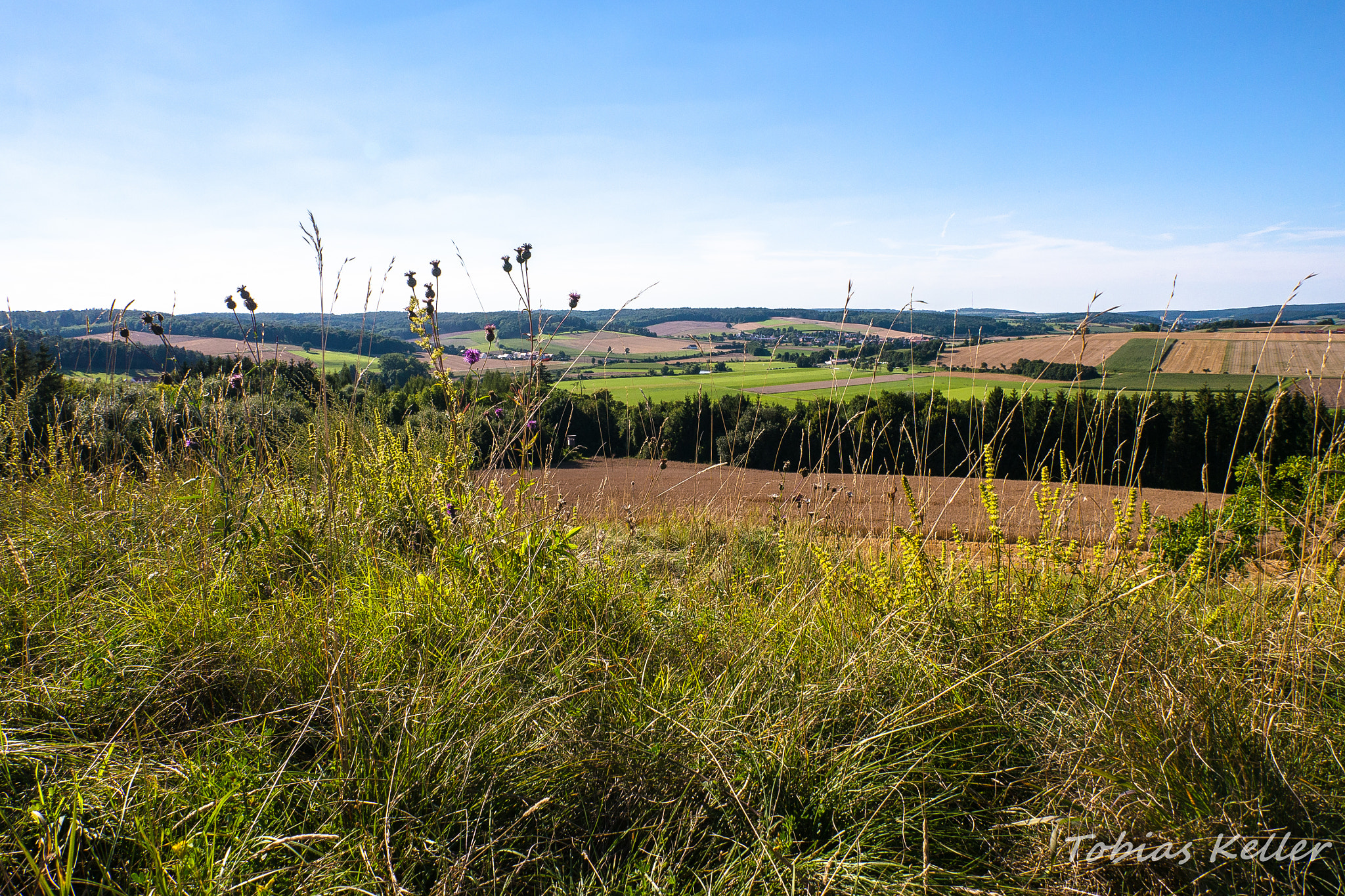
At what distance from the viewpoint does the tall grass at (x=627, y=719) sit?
1.20 m

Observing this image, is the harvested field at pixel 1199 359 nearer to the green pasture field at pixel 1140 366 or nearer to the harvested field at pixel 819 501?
the harvested field at pixel 819 501

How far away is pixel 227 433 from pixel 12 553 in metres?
1.62

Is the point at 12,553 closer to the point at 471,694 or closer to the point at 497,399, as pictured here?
the point at 471,694

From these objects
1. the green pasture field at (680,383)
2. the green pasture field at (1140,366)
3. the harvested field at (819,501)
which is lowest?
the harvested field at (819,501)

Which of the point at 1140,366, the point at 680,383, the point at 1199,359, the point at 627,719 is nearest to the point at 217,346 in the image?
the point at 627,719

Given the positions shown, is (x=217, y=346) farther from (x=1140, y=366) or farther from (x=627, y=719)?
(x=1140, y=366)

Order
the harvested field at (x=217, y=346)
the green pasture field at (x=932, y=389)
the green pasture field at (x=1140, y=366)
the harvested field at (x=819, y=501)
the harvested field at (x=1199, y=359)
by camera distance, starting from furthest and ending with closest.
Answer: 1. the harvested field at (x=1199, y=359)
2. the harvested field at (x=217, y=346)
3. the green pasture field at (x=932, y=389)
4. the green pasture field at (x=1140, y=366)
5. the harvested field at (x=819, y=501)

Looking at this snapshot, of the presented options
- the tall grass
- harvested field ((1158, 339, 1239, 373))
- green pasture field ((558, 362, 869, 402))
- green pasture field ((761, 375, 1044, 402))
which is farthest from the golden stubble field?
harvested field ((1158, 339, 1239, 373))

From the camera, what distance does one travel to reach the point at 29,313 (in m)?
8.51

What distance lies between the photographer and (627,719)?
1.59 metres

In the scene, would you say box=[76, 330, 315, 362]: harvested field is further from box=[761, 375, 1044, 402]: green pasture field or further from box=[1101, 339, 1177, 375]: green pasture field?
box=[1101, 339, 1177, 375]: green pasture field

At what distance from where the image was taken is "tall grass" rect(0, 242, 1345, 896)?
120 cm

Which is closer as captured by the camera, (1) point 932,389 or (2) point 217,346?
(1) point 932,389

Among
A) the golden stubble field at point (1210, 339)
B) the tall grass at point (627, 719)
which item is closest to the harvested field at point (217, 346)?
the tall grass at point (627, 719)
